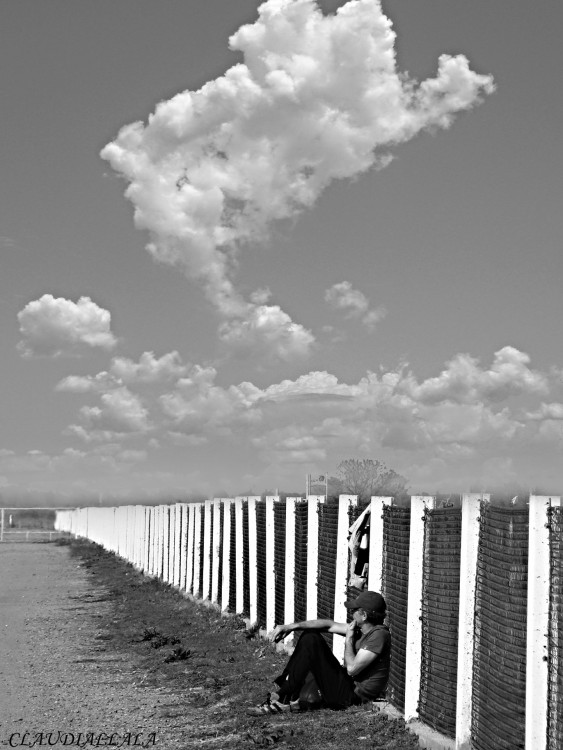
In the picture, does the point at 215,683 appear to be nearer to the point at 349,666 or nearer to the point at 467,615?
the point at 349,666

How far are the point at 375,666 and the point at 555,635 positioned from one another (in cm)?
355

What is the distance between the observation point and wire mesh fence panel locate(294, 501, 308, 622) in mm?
14852

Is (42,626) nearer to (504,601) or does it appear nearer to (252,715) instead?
(252,715)

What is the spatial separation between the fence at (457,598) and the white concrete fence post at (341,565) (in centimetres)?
2

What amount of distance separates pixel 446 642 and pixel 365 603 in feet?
3.82

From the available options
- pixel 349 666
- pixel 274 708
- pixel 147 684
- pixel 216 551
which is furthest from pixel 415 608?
pixel 216 551

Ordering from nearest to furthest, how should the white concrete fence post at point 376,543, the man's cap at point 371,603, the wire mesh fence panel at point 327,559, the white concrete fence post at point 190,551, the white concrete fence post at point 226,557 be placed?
1. the man's cap at point 371,603
2. the white concrete fence post at point 376,543
3. the wire mesh fence panel at point 327,559
4. the white concrete fence post at point 226,557
5. the white concrete fence post at point 190,551

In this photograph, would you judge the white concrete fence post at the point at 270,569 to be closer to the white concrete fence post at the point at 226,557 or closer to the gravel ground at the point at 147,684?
the gravel ground at the point at 147,684

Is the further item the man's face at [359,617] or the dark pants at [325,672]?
the dark pants at [325,672]

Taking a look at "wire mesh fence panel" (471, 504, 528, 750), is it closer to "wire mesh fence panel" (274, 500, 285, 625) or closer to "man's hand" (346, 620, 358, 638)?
"man's hand" (346, 620, 358, 638)

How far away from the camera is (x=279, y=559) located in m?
16.8

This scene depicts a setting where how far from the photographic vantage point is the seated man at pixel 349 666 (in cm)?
1016

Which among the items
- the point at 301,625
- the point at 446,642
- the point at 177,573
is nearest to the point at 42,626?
the point at 177,573

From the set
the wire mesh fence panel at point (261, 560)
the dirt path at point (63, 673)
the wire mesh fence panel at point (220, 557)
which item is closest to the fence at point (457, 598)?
the wire mesh fence panel at point (261, 560)
